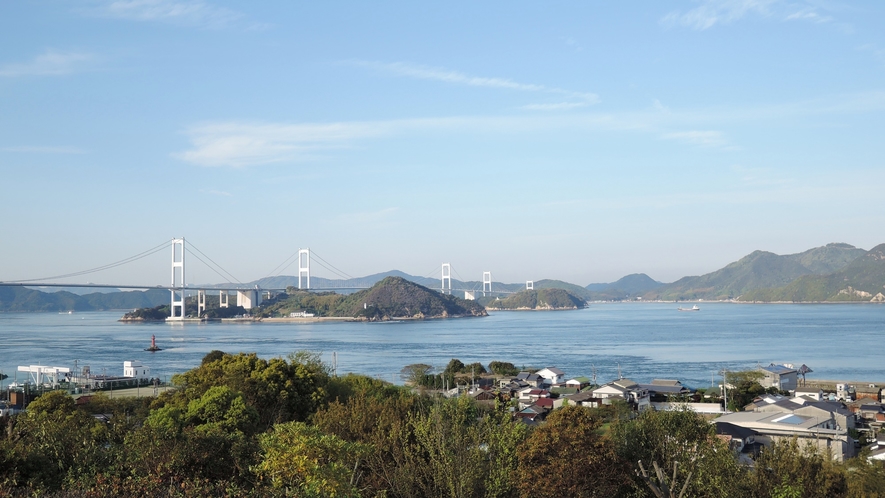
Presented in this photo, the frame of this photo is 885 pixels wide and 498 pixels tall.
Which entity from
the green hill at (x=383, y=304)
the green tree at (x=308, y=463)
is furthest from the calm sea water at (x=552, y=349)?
the green hill at (x=383, y=304)

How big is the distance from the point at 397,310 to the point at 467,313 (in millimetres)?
6097

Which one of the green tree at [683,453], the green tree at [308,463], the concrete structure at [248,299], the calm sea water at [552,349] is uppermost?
the concrete structure at [248,299]

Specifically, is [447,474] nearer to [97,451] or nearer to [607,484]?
[607,484]

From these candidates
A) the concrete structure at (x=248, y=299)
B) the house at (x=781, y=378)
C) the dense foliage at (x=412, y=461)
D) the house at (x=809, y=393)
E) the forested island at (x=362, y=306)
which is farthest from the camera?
the concrete structure at (x=248, y=299)

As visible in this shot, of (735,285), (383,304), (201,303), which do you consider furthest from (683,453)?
(735,285)

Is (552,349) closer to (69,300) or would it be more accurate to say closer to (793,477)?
(793,477)

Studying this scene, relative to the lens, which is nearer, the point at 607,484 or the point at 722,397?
the point at 607,484

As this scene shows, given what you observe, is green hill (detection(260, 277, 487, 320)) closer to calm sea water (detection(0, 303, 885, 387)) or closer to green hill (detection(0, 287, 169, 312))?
calm sea water (detection(0, 303, 885, 387))

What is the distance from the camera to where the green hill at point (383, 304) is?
147ft

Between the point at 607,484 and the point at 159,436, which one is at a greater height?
the point at 159,436

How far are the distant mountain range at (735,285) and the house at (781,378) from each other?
1444 inches

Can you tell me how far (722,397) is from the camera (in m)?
11.6

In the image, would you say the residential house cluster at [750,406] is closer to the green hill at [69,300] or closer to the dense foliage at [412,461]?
the dense foliage at [412,461]

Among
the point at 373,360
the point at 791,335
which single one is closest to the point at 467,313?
the point at 791,335
